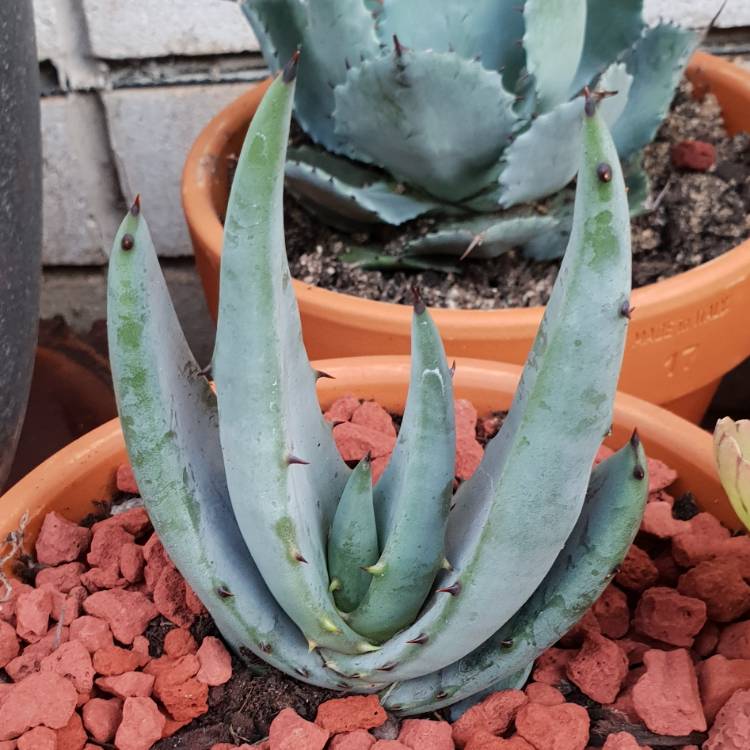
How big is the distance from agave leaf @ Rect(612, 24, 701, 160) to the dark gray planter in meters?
0.62

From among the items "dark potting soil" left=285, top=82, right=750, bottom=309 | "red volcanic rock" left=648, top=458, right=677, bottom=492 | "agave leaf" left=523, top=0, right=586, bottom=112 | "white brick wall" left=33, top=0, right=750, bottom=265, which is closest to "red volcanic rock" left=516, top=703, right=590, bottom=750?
"red volcanic rock" left=648, top=458, right=677, bottom=492

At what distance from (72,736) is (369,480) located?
274 millimetres

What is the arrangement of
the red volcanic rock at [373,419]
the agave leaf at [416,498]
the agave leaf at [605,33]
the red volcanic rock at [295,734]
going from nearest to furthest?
the agave leaf at [416,498] < the red volcanic rock at [295,734] < the red volcanic rock at [373,419] < the agave leaf at [605,33]

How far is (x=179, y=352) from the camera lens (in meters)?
0.58

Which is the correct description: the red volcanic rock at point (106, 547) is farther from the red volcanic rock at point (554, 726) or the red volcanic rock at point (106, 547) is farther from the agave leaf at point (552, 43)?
the agave leaf at point (552, 43)

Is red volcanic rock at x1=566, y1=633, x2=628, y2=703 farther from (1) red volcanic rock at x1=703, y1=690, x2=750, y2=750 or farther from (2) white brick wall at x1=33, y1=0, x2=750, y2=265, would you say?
(2) white brick wall at x1=33, y1=0, x2=750, y2=265

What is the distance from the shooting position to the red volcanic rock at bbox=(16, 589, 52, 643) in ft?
2.47

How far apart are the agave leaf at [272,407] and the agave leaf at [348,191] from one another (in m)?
0.48

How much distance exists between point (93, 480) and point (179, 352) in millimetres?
318

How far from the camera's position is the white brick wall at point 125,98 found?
1.47 m

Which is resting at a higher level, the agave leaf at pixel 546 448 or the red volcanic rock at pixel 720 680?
the agave leaf at pixel 546 448

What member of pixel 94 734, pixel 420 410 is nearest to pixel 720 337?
pixel 420 410

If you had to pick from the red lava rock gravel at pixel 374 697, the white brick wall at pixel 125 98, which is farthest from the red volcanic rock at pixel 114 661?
the white brick wall at pixel 125 98


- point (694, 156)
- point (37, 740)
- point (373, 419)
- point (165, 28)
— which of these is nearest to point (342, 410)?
point (373, 419)
